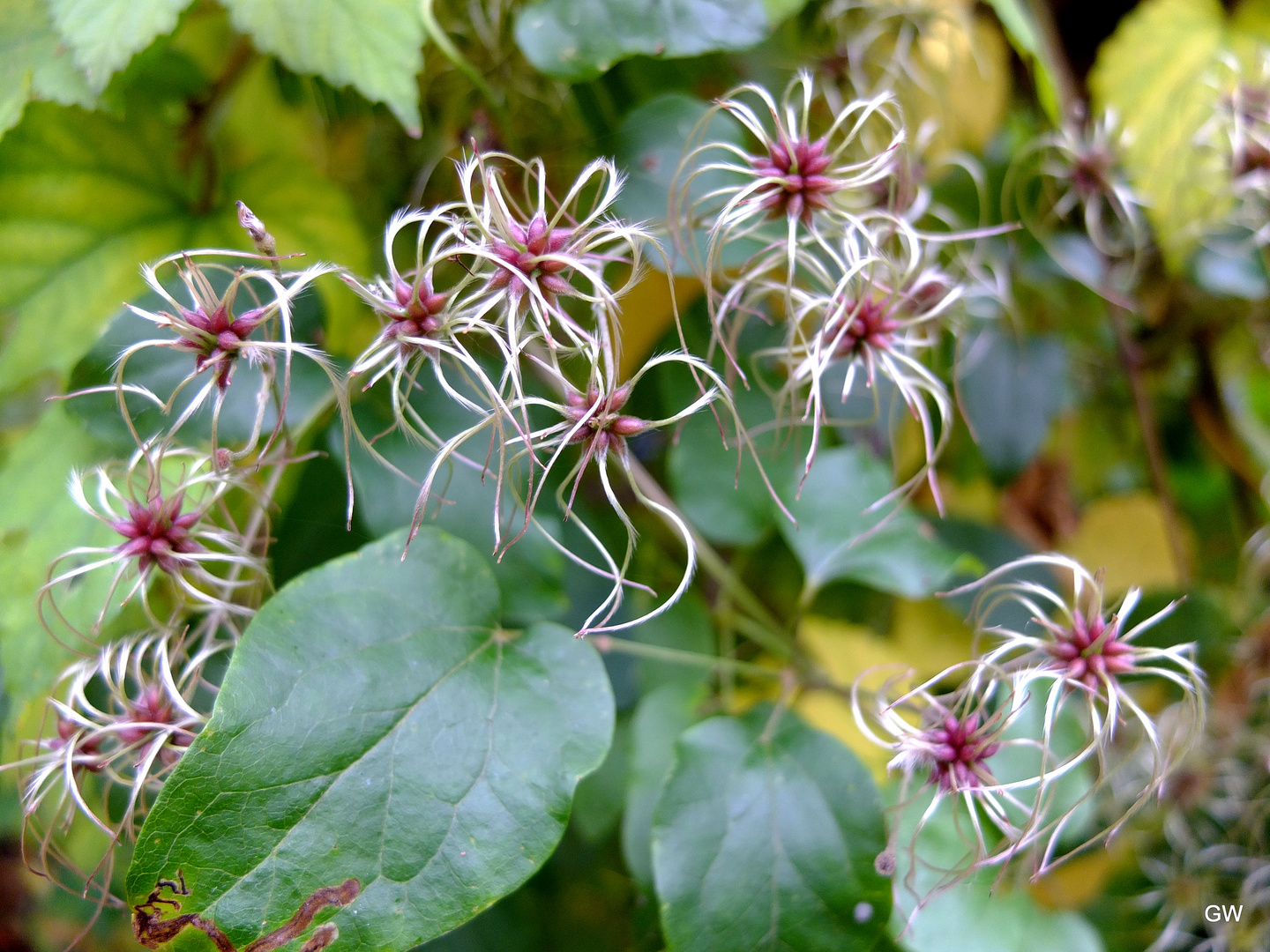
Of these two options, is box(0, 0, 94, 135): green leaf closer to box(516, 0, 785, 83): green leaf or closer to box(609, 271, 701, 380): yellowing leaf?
box(516, 0, 785, 83): green leaf

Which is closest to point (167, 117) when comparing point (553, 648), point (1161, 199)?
point (553, 648)

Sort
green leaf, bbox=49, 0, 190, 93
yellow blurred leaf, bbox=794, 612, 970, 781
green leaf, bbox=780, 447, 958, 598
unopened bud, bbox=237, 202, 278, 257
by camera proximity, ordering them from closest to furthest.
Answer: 1. unopened bud, bbox=237, 202, 278, 257
2. green leaf, bbox=49, 0, 190, 93
3. green leaf, bbox=780, 447, 958, 598
4. yellow blurred leaf, bbox=794, 612, 970, 781

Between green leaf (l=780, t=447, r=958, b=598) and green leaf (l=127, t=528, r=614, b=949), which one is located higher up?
green leaf (l=127, t=528, r=614, b=949)

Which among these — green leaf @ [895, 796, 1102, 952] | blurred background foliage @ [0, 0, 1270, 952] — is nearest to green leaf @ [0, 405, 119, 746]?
blurred background foliage @ [0, 0, 1270, 952]

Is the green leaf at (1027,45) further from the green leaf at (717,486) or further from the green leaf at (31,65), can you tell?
the green leaf at (31,65)

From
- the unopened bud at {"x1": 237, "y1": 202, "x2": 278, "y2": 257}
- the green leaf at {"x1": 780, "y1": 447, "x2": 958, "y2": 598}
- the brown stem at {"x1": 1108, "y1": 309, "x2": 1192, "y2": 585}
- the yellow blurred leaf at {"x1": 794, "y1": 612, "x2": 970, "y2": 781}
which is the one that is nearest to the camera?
the unopened bud at {"x1": 237, "y1": 202, "x2": 278, "y2": 257}

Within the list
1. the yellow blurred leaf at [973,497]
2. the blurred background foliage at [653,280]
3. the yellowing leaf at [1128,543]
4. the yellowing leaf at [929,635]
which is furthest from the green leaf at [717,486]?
the yellowing leaf at [1128,543]

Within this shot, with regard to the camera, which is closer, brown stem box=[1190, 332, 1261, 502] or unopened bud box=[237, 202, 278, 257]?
unopened bud box=[237, 202, 278, 257]
